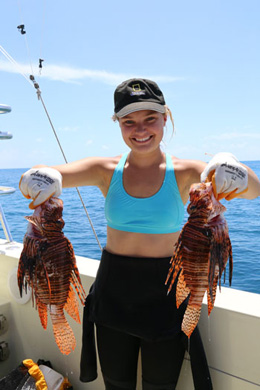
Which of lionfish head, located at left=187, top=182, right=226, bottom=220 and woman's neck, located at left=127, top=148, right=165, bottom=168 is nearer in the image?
lionfish head, located at left=187, top=182, right=226, bottom=220

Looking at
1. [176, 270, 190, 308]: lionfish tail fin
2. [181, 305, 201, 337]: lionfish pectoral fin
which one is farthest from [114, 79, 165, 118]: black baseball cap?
[181, 305, 201, 337]: lionfish pectoral fin

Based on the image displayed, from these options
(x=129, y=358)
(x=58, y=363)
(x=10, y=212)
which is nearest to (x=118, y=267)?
(x=129, y=358)

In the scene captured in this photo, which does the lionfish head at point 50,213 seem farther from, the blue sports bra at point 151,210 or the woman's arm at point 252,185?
the woman's arm at point 252,185

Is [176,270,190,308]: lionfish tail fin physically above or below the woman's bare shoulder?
below

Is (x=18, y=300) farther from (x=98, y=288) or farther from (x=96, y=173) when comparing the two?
(x=96, y=173)

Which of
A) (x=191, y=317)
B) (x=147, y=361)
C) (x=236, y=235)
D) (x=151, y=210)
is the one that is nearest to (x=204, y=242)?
(x=191, y=317)

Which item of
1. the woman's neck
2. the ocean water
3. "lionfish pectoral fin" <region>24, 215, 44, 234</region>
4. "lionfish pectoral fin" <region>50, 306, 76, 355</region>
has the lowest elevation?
the ocean water

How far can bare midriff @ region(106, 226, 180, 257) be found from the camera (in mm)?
1972

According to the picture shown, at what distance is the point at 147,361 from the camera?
200cm

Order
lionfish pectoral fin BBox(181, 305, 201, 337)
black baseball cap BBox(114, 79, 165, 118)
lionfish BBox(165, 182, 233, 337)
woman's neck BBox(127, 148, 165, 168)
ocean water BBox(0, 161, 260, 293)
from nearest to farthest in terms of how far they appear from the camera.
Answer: lionfish BBox(165, 182, 233, 337), lionfish pectoral fin BBox(181, 305, 201, 337), black baseball cap BBox(114, 79, 165, 118), woman's neck BBox(127, 148, 165, 168), ocean water BBox(0, 161, 260, 293)

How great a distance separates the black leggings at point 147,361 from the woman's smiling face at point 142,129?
1038mm

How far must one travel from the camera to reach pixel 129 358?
2057 millimetres

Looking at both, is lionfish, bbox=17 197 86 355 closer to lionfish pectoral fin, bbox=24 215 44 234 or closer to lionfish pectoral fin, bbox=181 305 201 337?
lionfish pectoral fin, bbox=24 215 44 234

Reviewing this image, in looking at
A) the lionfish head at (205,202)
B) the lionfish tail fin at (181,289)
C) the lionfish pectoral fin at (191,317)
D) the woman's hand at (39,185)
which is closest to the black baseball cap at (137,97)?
the woman's hand at (39,185)
